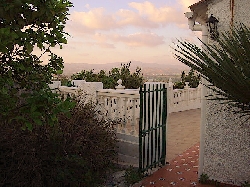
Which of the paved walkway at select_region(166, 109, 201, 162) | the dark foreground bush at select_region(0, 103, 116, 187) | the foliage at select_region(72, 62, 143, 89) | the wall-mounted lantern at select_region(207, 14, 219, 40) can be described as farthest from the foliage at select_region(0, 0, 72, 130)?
the foliage at select_region(72, 62, 143, 89)

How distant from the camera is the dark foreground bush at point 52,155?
496cm

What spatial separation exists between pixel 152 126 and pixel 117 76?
33.3ft

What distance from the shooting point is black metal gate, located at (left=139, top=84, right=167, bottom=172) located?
6188mm

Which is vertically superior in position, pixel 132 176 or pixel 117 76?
pixel 117 76

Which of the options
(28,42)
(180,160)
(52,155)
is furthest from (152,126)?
(28,42)

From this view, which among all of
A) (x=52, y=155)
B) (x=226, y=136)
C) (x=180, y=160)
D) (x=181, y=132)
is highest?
(x=226, y=136)

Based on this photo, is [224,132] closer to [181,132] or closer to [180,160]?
[180,160]

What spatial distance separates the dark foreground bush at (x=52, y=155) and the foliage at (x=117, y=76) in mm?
9957

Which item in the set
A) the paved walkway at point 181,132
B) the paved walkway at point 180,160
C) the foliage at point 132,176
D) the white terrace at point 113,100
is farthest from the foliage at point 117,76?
the foliage at point 132,176

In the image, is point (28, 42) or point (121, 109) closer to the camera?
point (28, 42)

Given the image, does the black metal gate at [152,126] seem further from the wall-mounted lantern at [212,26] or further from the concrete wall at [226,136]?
the wall-mounted lantern at [212,26]

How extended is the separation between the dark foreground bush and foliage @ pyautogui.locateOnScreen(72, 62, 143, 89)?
996 centimetres

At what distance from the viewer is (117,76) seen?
652 inches

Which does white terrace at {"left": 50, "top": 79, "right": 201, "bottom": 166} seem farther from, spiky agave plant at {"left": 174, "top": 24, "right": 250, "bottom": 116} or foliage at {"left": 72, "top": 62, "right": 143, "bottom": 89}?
foliage at {"left": 72, "top": 62, "right": 143, "bottom": 89}
